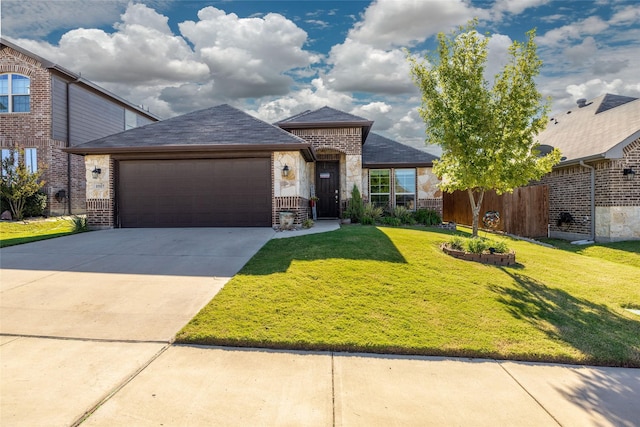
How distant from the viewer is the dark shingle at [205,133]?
1112 centimetres

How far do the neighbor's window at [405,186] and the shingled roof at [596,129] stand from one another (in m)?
5.52

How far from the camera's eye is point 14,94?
16250 millimetres

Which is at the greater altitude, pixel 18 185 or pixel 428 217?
pixel 18 185

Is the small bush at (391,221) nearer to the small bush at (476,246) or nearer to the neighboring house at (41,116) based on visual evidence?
the small bush at (476,246)

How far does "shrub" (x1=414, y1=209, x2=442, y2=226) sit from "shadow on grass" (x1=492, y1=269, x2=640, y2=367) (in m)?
7.85

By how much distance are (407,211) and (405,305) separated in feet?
33.6

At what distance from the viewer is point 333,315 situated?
4516mm

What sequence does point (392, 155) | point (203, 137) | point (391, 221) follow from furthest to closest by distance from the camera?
point (392, 155) → point (391, 221) → point (203, 137)

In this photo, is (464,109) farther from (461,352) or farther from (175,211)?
(175,211)

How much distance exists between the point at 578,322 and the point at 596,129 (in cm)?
1272

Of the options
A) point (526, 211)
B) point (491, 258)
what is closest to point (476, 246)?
point (491, 258)

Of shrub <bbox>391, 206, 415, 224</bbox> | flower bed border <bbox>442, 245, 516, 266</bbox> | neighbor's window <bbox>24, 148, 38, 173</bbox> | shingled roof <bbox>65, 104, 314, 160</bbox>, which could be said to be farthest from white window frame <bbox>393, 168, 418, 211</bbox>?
neighbor's window <bbox>24, 148, 38, 173</bbox>

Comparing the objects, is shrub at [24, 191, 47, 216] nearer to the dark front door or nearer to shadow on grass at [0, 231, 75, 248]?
shadow on grass at [0, 231, 75, 248]

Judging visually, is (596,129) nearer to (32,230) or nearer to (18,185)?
(32,230)
